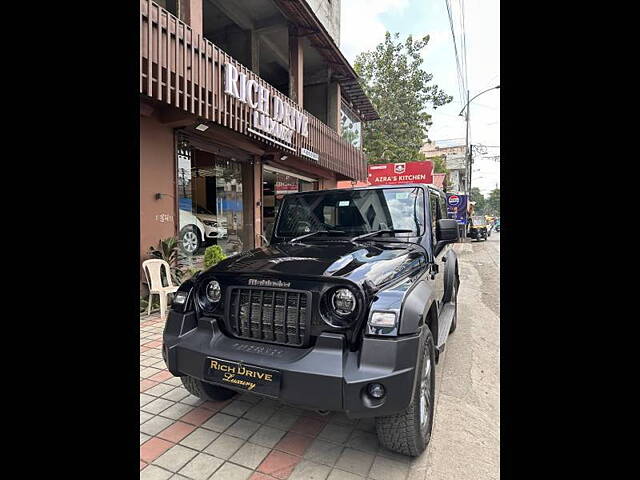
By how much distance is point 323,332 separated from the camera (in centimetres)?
208

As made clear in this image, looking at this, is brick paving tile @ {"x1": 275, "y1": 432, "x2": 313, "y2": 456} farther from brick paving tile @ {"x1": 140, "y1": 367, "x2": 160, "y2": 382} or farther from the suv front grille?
brick paving tile @ {"x1": 140, "y1": 367, "x2": 160, "y2": 382}

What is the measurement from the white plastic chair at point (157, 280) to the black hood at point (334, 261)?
291 centimetres

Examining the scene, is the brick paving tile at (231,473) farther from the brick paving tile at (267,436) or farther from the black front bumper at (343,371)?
the black front bumper at (343,371)

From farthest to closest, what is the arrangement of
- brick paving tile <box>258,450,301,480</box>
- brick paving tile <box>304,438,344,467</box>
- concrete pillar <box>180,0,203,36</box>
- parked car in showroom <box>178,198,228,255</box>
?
parked car in showroom <box>178,198,228,255</box> < concrete pillar <box>180,0,203,36</box> < brick paving tile <box>304,438,344,467</box> < brick paving tile <box>258,450,301,480</box>

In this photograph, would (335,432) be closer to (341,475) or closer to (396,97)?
(341,475)

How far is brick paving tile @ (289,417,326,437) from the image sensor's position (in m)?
2.50

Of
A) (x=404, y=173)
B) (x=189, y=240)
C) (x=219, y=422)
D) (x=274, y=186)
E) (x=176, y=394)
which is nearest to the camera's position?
(x=219, y=422)

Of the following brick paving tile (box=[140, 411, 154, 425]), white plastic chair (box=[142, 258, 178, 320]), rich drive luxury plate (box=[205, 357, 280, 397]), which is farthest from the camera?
white plastic chair (box=[142, 258, 178, 320])

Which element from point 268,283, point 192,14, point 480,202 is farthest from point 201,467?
point 480,202

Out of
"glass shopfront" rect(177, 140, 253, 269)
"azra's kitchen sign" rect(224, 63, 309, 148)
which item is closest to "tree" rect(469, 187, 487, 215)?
"azra's kitchen sign" rect(224, 63, 309, 148)

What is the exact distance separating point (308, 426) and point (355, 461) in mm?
490

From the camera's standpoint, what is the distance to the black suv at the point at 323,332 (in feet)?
6.16
